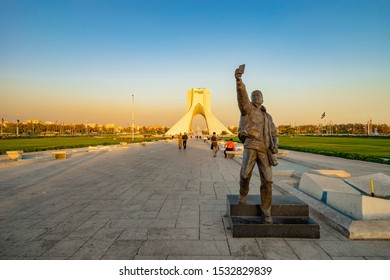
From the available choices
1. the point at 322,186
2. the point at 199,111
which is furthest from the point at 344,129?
the point at 322,186

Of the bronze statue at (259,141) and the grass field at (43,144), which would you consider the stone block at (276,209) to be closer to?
the bronze statue at (259,141)

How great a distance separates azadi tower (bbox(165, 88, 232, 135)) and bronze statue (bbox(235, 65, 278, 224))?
2115 inches

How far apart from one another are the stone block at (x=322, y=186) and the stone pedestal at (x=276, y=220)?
1.17 meters

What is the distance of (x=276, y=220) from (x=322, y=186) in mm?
1821

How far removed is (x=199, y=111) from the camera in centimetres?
6838

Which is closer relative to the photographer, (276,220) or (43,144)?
(276,220)

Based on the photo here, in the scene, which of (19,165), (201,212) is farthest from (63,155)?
(201,212)

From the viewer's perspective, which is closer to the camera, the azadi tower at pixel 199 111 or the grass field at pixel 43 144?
the grass field at pixel 43 144

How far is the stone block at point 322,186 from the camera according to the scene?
4.30 m

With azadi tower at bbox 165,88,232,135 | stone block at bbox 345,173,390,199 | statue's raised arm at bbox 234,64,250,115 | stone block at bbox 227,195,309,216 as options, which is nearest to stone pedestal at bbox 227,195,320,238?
stone block at bbox 227,195,309,216

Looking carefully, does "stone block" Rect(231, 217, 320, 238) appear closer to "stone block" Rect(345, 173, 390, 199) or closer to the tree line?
"stone block" Rect(345, 173, 390, 199)

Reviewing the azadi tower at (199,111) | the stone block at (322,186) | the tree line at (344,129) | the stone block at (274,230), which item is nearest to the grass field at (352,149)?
the stone block at (322,186)

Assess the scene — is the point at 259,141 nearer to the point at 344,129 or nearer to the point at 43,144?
the point at 43,144
